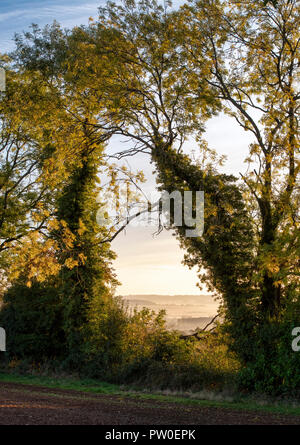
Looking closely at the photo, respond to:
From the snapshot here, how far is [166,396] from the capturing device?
13.0 metres

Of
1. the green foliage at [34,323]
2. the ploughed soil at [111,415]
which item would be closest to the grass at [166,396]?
the ploughed soil at [111,415]

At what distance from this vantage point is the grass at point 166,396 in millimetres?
11078

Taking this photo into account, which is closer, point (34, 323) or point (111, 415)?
point (111, 415)

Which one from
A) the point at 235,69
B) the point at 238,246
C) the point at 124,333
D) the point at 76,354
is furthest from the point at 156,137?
the point at 76,354

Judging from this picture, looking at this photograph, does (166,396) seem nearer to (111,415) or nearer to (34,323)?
(111,415)

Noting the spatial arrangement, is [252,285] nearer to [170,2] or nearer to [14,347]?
[170,2]

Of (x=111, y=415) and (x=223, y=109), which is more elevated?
(x=223, y=109)

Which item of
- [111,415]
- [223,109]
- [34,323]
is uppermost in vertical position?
[223,109]

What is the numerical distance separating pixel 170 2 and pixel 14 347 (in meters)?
16.4

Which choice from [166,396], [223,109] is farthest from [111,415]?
[223,109]

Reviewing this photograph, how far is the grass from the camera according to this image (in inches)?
436

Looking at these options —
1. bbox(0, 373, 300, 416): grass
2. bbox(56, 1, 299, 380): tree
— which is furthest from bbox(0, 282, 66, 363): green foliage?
bbox(56, 1, 299, 380): tree

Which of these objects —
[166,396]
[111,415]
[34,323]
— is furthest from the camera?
[34,323]

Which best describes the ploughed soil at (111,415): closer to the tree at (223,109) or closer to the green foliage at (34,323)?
the tree at (223,109)
